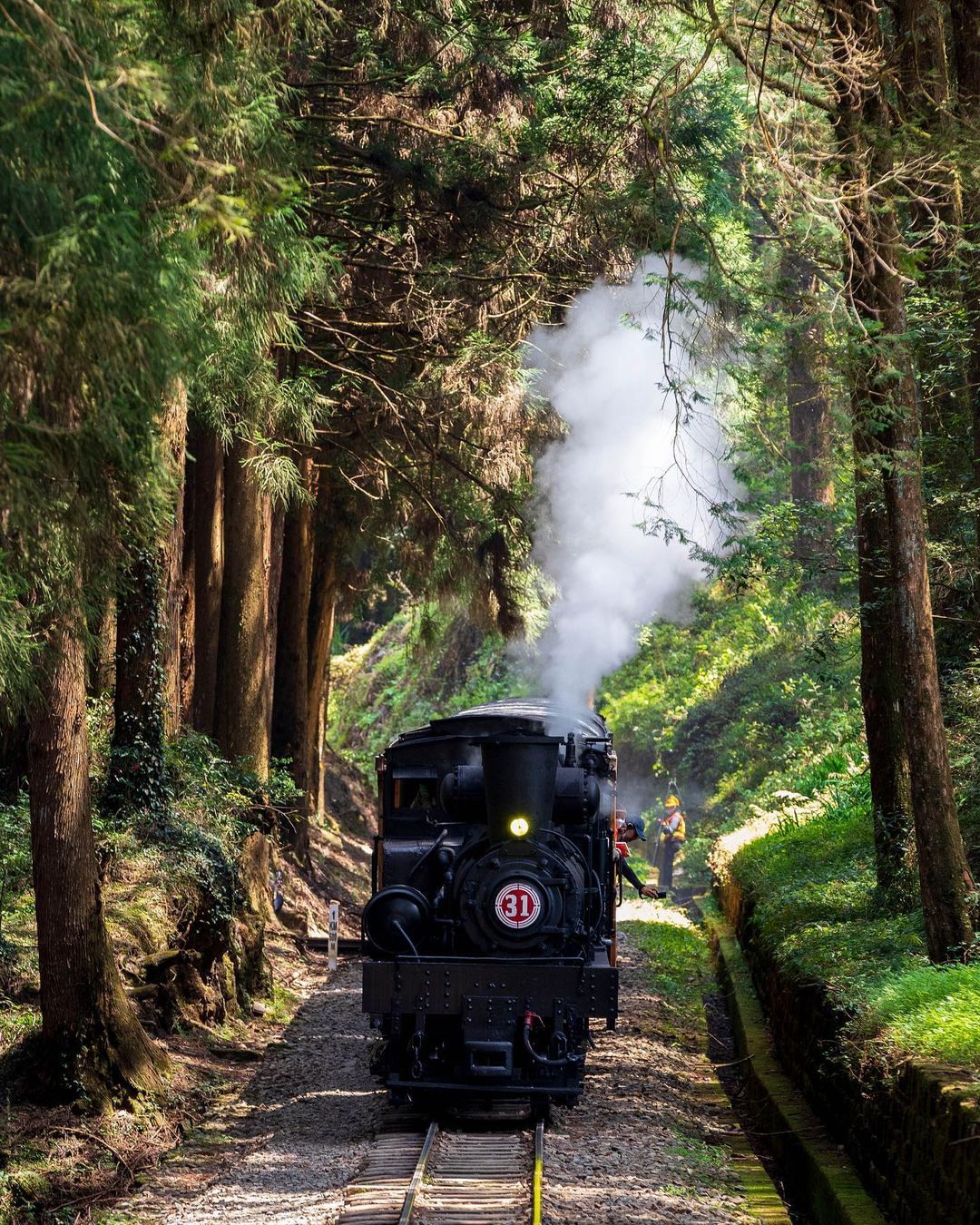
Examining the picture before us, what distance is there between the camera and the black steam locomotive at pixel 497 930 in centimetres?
937

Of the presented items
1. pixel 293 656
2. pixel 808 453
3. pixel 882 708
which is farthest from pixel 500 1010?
pixel 808 453

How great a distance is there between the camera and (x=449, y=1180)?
26.6 ft

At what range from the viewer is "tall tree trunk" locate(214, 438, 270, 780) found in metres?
15.2

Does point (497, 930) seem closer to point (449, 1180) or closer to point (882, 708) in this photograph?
point (449, 1180)

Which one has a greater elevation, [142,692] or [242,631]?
[242,631]

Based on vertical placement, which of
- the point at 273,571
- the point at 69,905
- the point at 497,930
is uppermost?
the point at 273,571

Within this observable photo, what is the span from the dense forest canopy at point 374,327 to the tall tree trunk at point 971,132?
0.05 metres

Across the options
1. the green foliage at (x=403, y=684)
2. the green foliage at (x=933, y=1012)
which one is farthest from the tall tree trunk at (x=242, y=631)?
the green foliage at (x=403, y=684)

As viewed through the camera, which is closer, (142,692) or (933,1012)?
(933,1012)

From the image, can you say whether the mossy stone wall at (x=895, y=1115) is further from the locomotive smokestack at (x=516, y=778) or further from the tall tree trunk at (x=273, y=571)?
the tall tree trunk at (x=273, y=571)

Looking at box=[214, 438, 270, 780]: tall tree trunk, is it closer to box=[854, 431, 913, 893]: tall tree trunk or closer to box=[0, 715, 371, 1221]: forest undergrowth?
box=[0, 715, 371, 1221]: forest undergrowth

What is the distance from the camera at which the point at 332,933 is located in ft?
54.1

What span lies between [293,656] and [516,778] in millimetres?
10582

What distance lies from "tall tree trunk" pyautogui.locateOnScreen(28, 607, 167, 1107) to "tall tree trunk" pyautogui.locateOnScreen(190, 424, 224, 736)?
6.23 meters
